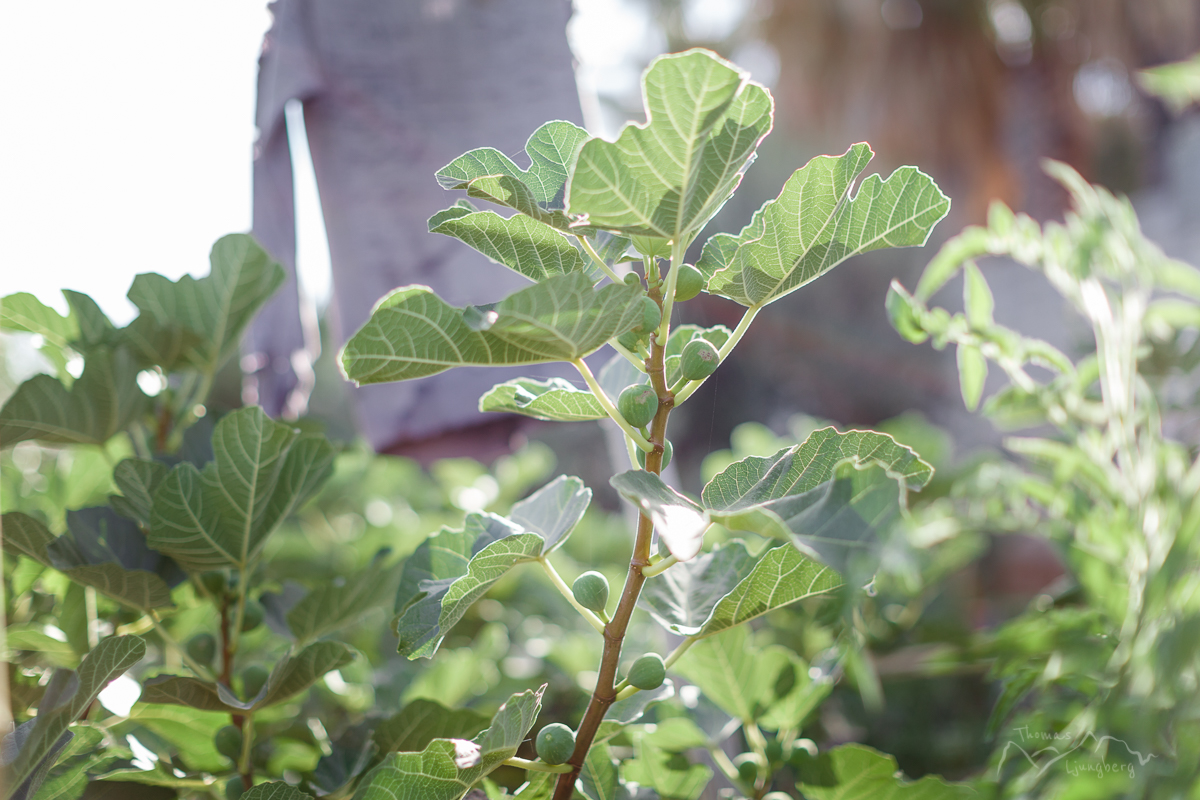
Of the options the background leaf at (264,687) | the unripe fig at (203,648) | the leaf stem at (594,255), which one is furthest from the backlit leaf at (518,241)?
the unripe fig at (203,648)

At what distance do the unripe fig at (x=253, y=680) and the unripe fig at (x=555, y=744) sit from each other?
221 millimetres

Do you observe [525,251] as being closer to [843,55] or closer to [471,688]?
[471,688]

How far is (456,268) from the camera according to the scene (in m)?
0.70

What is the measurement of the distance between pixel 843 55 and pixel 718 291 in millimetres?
4665

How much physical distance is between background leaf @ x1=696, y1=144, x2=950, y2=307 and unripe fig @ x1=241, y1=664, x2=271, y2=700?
38cm

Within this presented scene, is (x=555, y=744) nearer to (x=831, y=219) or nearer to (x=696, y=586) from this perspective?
(x=696, y=586)

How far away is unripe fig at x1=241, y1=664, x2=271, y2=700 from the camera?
46 cm

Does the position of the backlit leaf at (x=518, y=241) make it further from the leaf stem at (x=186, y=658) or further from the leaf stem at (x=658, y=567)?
the leaf stem at (x=186, y=658)

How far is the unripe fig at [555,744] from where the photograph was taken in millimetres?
325

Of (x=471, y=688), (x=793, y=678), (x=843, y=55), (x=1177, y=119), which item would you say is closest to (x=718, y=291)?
(x=793, y=678)

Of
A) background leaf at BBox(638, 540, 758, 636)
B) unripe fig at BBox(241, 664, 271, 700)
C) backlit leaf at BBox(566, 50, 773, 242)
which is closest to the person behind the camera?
backlit leaf at BBox(566, 50, 773, 242)

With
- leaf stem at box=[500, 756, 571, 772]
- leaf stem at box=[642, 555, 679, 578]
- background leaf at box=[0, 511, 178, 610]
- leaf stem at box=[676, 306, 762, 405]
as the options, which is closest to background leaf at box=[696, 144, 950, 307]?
leaf stem at box=[676, 306, 762, 405]

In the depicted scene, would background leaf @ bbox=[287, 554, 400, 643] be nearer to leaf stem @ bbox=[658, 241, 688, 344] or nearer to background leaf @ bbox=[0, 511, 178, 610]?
background leaf @ bbox=[0, 511, 178, 610]

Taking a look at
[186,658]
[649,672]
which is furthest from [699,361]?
[186,658]
